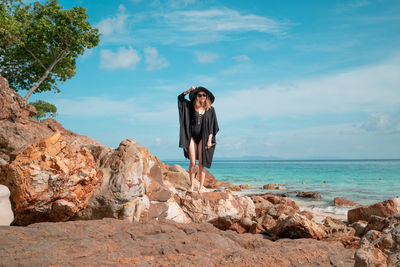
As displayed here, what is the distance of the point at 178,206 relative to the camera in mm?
6562

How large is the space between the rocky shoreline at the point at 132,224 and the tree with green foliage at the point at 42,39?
49.2ft

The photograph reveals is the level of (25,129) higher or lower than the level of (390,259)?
higher

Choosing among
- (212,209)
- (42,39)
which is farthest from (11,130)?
(42,39)

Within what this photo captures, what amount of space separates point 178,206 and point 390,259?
14.3 ft

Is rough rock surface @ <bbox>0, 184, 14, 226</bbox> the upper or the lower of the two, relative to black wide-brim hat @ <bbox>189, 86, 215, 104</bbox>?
lower

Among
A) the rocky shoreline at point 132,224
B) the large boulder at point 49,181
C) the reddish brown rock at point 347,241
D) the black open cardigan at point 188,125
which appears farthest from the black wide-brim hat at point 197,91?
the reddish brown rock at point 347,241

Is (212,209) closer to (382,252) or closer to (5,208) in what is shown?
(5,208)

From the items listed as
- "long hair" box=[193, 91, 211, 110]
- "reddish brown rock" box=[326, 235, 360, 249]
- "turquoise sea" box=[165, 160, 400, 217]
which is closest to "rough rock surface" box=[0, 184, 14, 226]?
"long hair" box=[193, 91, 211, 110]

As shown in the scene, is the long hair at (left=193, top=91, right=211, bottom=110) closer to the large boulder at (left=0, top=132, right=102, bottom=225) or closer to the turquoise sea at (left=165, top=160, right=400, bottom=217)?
the large boulder at (left=0, top=132, right=102, bottom=225)

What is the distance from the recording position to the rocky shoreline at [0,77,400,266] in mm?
2814

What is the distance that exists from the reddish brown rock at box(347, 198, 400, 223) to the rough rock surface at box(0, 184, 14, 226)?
912 centimetres

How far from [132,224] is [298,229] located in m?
3.13

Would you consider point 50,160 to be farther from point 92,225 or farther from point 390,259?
point 390,259

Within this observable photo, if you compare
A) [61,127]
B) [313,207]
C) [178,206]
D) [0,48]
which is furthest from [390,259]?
[0,48]
